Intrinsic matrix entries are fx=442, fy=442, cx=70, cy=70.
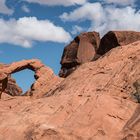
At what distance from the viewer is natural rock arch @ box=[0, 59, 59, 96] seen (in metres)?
24.4

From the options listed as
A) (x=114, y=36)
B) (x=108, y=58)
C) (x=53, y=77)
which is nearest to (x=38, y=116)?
(x=108, y=58)

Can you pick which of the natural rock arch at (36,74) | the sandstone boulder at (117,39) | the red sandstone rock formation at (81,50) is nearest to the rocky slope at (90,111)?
the natural rock arch at (36,74)

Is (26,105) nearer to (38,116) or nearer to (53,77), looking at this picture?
(38,116)

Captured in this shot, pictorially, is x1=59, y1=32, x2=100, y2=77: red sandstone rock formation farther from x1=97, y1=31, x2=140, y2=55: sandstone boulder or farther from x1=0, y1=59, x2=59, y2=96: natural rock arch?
x1=0, y1=59, x2=59, y2=96: natural rock arch

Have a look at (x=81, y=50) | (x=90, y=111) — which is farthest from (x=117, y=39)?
(x=90, y=111)

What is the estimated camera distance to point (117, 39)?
3788 cm

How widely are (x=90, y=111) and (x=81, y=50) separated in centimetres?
3152

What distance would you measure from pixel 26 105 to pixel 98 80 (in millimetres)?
2982

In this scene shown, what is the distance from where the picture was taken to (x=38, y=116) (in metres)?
14.7

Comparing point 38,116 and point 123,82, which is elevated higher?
point 123,82

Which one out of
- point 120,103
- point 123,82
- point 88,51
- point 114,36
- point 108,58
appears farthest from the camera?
point 88,51

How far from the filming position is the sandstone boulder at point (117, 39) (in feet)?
121

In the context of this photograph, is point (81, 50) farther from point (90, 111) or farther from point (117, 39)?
point (90, 111)

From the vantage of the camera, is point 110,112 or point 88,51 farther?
point 88,51
